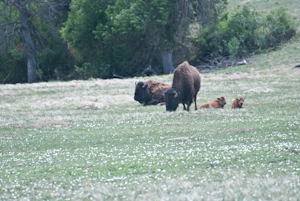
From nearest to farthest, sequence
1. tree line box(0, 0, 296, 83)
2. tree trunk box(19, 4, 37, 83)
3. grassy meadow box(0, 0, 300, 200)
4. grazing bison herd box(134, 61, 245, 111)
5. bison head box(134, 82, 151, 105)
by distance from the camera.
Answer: grassy meadow box(0, 0, 300, 200) → grazing bison herd box(134, 61, 245, 111) → bison head box(134, 82, 151, 105) → tree line box(0, 0, 296, 83) → tree trunk box(19, 4, 37, 83)

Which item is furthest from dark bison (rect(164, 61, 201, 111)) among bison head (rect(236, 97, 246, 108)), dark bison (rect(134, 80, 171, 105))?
dark bison (rect(134, 80, 171, 105))

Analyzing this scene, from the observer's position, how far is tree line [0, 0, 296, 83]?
42031mm

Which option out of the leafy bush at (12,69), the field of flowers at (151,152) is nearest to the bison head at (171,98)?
the field of flowers at (151,152)

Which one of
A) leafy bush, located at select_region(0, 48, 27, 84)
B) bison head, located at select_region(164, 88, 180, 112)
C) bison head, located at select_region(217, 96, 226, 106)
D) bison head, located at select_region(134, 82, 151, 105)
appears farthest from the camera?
leafy bush, located at select_region(0, 48, 27, 84)

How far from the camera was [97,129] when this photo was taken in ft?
50.3

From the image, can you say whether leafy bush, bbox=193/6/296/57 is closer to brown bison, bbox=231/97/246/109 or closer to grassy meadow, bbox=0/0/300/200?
grassy meadow, bbox=0/0/300/200

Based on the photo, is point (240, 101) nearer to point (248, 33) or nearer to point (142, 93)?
point (142, 93)

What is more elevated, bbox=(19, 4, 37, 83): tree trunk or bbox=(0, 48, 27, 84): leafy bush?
bbox=(19, 4, 37, 83): tree trunk

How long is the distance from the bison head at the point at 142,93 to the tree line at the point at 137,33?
58.5ft

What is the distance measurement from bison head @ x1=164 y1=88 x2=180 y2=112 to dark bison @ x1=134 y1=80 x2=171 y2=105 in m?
5.02

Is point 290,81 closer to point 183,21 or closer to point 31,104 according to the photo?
point 183,21

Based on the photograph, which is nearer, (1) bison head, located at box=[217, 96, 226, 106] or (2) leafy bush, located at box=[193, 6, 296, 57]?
(1) bison head, located at box=[217, 96, 226, 106]

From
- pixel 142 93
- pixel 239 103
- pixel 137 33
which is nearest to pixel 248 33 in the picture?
pixel 137 33

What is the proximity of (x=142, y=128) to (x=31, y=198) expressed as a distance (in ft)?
26.1
